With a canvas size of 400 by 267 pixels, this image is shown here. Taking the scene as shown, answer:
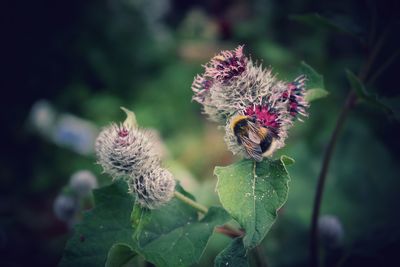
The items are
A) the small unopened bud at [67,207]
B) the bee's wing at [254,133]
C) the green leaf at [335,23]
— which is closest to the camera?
the bee's wing at [254,133]

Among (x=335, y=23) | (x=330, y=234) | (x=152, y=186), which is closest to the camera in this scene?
(x=152, y=186)

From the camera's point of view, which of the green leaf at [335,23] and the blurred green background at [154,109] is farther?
the blurred green background at [154,109]

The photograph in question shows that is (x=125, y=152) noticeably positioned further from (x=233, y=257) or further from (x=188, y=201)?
(x=233, y=257)

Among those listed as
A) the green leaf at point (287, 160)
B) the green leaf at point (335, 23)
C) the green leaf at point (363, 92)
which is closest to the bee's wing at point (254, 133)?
the green leaf at point (287, 160)

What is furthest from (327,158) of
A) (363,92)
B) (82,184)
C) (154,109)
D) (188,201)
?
(154,109)

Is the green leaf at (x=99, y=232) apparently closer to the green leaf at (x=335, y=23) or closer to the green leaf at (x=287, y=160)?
the green leaf at (x=287, y=160)
